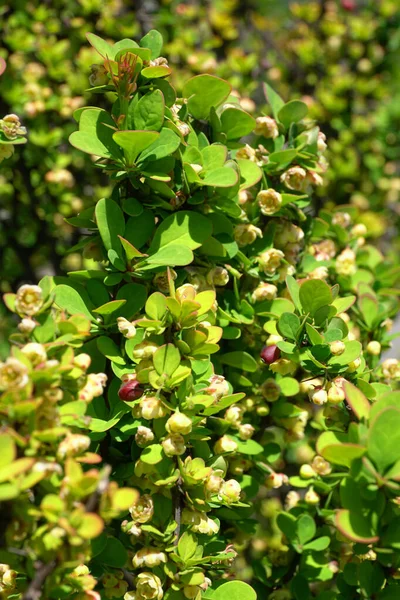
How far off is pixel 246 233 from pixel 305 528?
1.81 ft

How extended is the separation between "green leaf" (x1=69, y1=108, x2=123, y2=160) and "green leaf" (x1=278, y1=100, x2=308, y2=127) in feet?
1.31

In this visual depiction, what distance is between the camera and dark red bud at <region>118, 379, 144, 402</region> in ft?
2.90

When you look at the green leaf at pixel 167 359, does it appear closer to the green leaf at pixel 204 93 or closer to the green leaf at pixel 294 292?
the green leaf at pixel 294 292

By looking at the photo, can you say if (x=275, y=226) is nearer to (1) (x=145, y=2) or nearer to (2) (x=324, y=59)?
(1) (x=145, y=2)

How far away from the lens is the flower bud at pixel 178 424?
0.83m

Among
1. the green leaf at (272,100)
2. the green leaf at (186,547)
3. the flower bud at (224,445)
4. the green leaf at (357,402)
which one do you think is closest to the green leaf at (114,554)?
the green leaf at (186,547)

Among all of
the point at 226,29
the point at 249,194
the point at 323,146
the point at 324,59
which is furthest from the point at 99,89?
the point at 324,59

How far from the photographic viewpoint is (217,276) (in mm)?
1071

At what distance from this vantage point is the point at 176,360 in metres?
0.87

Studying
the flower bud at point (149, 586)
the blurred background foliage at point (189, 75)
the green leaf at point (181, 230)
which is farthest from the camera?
the blurred background foliage at point (189, 75)

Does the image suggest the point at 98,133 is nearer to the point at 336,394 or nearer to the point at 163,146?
the point at 163,146

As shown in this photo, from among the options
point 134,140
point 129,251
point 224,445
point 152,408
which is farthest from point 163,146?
point 224,445

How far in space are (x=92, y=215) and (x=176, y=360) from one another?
1.12 ft

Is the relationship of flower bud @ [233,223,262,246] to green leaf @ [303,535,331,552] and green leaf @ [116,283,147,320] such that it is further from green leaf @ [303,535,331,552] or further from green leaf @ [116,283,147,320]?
green leaf @ [303,535,331,552]
